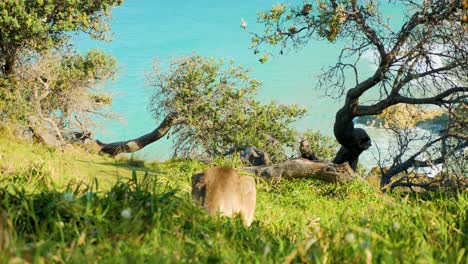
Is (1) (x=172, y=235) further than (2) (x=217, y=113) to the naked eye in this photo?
No

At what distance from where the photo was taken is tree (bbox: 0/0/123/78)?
18594 mm

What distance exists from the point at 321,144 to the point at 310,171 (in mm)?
13567

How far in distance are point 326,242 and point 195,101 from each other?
20290 mm

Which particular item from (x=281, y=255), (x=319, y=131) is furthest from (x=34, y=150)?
(x=319, y=131)

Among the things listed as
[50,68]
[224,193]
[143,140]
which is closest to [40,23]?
[50,68]

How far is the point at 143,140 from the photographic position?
27.9 meters

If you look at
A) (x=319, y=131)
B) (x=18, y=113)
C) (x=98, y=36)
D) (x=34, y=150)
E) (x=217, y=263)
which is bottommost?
(x=217, y=263)

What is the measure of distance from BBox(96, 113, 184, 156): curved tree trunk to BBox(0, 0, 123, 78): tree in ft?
16.5

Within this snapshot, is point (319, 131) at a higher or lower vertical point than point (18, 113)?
higher

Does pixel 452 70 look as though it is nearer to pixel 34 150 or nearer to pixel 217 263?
pixel 34 150

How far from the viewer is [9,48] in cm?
2102

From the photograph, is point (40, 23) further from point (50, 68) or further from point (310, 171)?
point (310, 171)

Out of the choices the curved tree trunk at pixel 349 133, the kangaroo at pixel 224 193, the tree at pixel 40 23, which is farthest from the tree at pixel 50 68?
the kangaroo at pixel 224 193

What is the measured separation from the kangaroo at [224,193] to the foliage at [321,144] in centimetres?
2149
